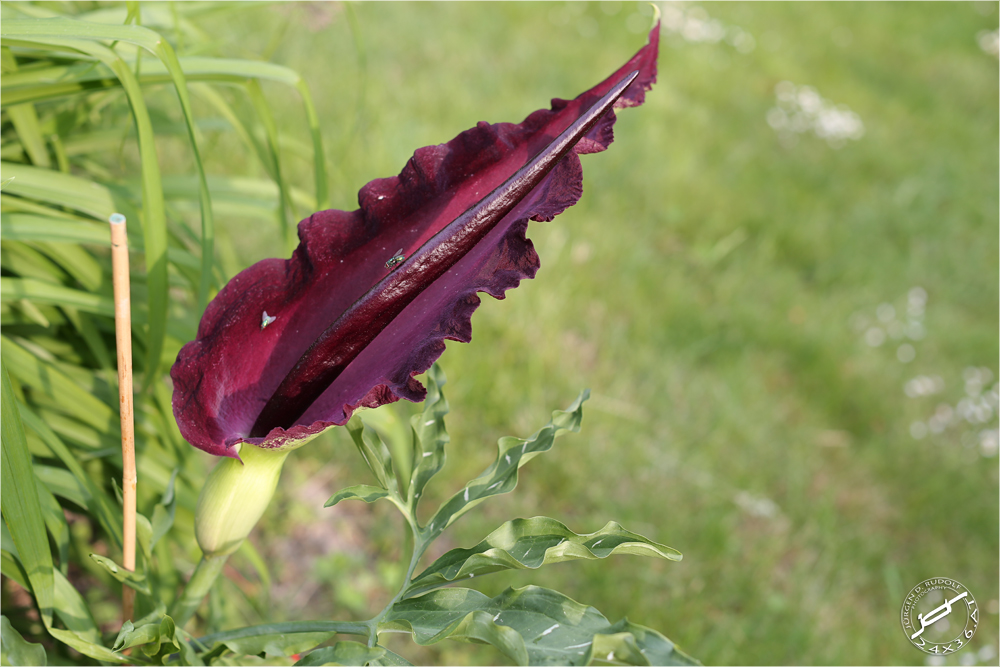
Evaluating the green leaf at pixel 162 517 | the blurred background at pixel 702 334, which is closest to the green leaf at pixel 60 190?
the blurred background at pixel 702 334

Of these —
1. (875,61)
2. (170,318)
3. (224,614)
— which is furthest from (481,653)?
(875,61)

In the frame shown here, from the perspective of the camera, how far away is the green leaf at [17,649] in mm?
495

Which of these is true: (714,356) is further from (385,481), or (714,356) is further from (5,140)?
(5,140)

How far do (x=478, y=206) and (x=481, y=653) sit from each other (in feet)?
2.69

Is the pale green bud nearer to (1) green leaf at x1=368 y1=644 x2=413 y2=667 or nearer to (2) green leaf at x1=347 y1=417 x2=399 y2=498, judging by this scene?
(2) green leaf at x1=347 y1=417 x2=399 y2=498

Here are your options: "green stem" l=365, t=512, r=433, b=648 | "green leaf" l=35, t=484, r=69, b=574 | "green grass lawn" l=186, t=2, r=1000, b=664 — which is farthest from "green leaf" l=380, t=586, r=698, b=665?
"green grass lawn" l=186, t=2, r=1000, b=664

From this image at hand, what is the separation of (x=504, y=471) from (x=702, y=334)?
1.29 m

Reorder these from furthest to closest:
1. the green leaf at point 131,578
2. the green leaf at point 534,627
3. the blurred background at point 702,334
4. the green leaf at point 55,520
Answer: the blurred background at point 702,334 < the green leaf at point 55,520 < the green leaf at point 131,578 < the green leaf at point 534,627

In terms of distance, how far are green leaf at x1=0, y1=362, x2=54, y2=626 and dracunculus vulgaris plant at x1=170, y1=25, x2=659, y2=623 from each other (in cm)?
11

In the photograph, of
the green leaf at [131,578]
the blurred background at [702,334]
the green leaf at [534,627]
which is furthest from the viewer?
the blurred background at [702,334]

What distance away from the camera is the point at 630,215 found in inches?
82.0

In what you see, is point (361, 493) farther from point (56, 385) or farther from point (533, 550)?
point (56, 385)

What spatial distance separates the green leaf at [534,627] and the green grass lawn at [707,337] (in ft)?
2.05

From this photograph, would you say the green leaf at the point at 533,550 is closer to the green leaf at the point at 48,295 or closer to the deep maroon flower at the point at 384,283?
the deep maroon flower at the point at 384,283
